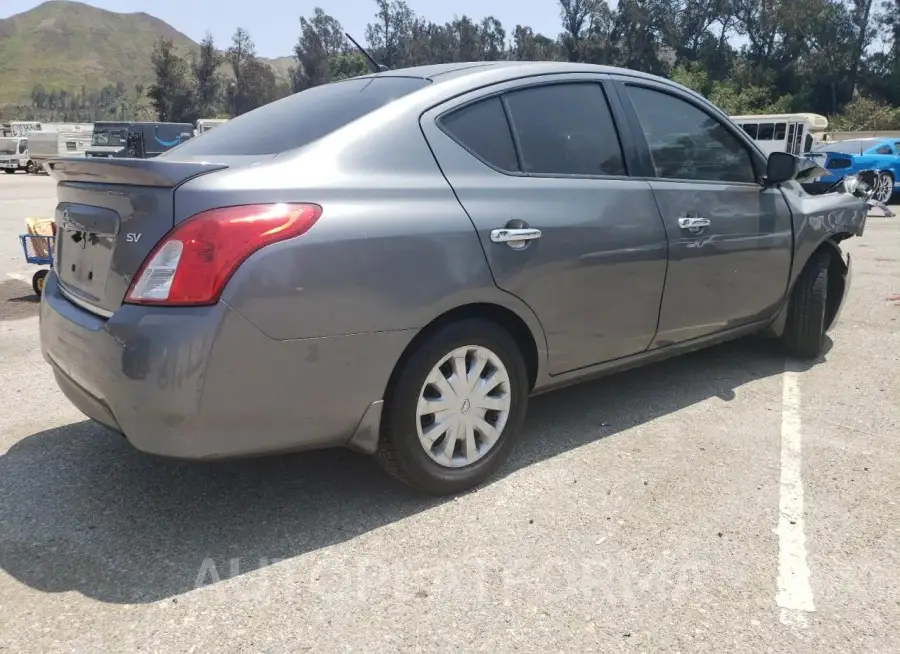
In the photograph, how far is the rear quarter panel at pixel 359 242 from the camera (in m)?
2.47

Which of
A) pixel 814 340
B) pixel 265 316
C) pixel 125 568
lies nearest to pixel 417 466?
pixel 265 316

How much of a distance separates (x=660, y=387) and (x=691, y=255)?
38.0 inches

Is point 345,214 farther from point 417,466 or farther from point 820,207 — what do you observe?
point 820,207

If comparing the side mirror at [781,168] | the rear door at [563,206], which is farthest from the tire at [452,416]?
the side mirror at [781,168]

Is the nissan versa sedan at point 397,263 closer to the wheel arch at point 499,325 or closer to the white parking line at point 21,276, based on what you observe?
the wheel arch at point 499,325

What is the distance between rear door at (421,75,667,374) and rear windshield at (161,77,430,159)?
0.90 ft

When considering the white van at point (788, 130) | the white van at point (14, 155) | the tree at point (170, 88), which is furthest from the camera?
the tree at point (170, 88)

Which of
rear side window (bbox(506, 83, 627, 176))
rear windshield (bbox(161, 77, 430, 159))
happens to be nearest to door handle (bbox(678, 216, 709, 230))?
rear side window (bbox(506, 83, 627, 176))

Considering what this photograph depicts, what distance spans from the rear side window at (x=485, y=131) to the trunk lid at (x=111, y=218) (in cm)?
94

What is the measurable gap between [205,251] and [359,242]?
0.50m

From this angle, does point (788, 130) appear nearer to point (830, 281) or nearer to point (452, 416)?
Result: point (830, 281)

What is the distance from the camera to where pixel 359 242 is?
2.62 metres

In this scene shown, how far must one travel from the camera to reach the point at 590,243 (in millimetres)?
3338

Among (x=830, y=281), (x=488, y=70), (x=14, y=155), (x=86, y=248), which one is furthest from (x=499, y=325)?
(x=14, y=155)
